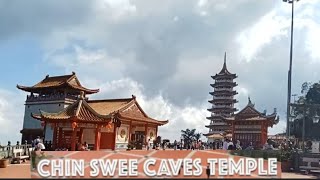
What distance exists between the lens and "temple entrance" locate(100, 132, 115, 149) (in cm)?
3450

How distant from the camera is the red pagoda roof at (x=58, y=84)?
39997 millimetres

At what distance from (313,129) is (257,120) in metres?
9.62

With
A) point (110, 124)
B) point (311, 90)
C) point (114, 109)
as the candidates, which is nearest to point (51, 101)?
point (114, 109)

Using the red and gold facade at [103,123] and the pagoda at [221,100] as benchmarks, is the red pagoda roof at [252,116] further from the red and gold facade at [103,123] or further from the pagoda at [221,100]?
the pagoda at [221,100]

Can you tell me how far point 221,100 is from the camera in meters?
65.8

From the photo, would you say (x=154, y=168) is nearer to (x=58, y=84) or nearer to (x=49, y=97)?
(x=58, y=84)

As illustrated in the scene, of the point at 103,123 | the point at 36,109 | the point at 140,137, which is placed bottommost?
the point at 140,137

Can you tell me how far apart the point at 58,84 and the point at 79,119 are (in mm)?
10668

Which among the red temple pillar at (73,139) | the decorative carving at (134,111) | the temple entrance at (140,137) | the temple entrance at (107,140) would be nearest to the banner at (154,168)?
the red temple pillar at (73,139)

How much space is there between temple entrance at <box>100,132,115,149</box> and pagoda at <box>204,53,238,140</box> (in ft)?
94.9

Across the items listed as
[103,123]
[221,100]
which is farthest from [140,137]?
[221,100]

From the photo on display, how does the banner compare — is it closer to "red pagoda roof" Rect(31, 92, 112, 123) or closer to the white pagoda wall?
"red pagoda roof" Rect(31, 92, 112, 123)

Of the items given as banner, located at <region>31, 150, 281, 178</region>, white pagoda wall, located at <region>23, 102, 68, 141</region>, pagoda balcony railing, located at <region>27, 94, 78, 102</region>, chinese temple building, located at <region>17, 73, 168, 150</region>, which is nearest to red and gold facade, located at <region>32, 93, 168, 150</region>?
chinese temple building, located at <region>17, 73, 168, 150</region>

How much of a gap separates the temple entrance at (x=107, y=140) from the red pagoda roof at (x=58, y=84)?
24.8ft
